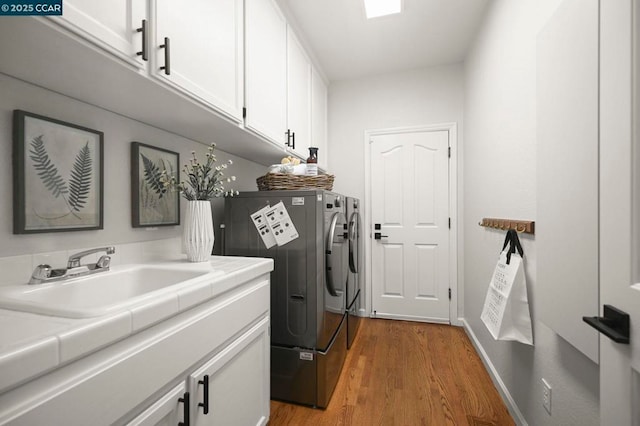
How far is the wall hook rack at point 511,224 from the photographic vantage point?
1368 millimetres

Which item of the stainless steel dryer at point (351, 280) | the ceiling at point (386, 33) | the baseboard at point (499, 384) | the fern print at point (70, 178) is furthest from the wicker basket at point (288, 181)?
the baseboard at point (499, 384)

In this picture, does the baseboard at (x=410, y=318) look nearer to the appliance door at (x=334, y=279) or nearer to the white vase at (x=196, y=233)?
the appliance door at (x=334, y=279)

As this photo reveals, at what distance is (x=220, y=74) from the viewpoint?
51.0 inches

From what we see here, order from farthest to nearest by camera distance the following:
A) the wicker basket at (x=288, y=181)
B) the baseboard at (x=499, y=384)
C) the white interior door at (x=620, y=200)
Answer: the wicker basket at (x=288, y=181), the baseboard at (x=499, y=384), the white interior door at (x=620, y=200)

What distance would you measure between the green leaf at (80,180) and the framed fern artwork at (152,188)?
0.20m

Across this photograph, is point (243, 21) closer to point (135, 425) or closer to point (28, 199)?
point (28, 199)

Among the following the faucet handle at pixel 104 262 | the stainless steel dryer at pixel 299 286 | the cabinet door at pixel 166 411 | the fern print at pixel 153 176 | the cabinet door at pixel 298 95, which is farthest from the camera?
the cabinet door at pixel 298 95

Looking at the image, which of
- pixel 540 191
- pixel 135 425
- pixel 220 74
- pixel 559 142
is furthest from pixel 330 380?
pixel 220 74

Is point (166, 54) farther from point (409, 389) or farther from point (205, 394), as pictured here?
point (409, 389)

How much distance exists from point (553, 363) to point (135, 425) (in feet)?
5.05

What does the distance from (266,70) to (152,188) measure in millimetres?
960

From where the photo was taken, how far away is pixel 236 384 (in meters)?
1.13

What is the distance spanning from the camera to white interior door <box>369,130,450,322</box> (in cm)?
296

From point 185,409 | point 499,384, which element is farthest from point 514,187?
point 185,409
